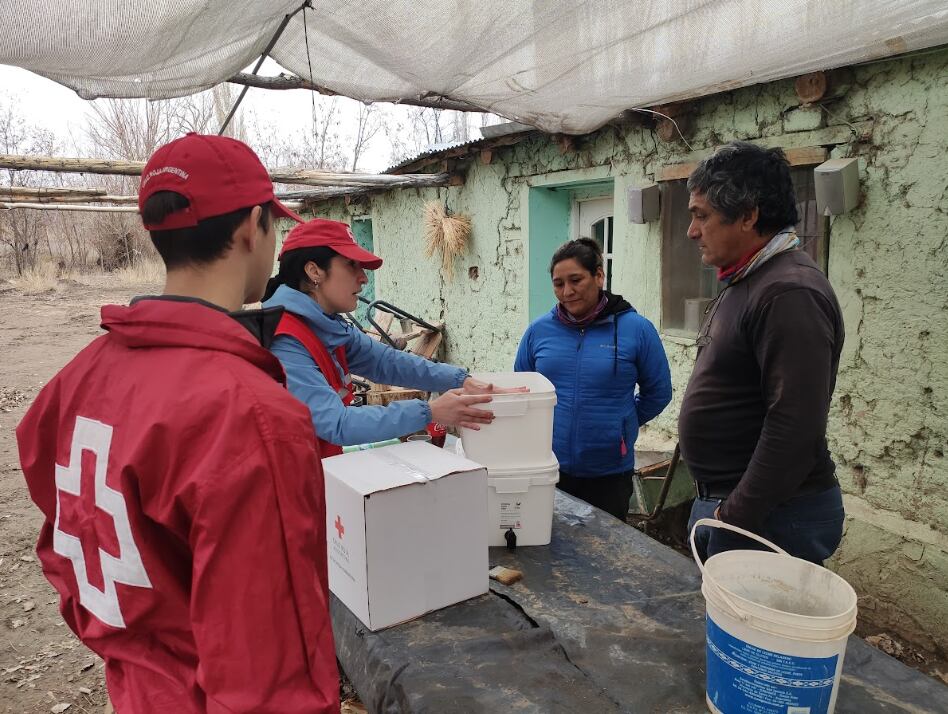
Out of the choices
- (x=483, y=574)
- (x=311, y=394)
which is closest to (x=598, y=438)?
(x=483, y=574)

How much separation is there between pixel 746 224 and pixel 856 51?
155cm

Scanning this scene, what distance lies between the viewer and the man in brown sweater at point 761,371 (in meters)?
1.77

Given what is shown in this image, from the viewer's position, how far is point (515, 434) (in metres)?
2.29

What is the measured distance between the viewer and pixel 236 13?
2242 millimetres

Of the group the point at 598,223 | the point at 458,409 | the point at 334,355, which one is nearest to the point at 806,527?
the point at 458,409

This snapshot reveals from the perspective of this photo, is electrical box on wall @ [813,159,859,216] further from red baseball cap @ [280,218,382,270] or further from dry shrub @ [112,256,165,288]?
dry shrub @ [112,256,165,288]

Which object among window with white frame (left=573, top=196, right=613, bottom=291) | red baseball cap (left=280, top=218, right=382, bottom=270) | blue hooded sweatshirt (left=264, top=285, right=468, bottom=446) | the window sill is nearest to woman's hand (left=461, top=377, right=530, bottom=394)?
blue hooded sweatshirt (left=264, top=285, right=468, bottom=446)

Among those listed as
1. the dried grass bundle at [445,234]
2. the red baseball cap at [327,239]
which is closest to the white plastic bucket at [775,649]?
the red baseball cap at [327,239]

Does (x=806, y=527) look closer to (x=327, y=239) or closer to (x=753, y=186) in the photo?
(x=753, y=186)

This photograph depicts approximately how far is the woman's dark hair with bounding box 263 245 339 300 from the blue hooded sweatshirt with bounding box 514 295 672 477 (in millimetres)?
1133

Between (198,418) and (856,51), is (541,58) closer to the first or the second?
(856,51)

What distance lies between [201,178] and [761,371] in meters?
1.58

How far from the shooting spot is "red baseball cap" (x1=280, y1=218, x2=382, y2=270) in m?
2.36

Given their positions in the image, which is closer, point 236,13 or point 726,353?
point 726,353
